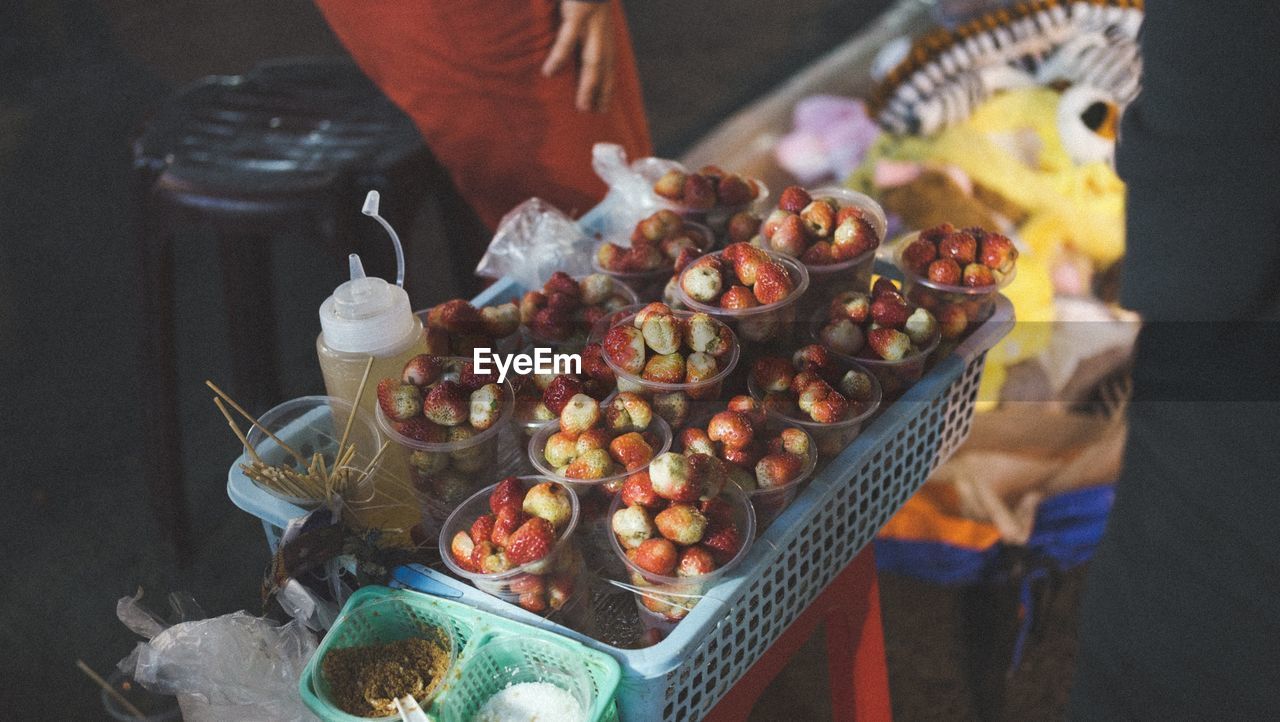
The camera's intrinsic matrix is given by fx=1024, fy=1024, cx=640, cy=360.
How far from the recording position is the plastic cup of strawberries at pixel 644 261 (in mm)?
1334

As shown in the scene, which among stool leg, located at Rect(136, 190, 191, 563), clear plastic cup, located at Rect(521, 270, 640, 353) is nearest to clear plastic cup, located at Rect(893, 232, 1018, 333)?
clear plastic cup, located at Rect(521, 270, 640, 353)

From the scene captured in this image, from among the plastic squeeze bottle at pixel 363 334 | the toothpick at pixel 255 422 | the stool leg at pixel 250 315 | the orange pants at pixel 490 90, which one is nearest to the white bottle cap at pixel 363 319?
the plastic squeeze bottle at pixel 363 334

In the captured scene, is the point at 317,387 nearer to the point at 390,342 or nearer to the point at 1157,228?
the point at 390,342

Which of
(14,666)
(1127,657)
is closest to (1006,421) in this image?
(1127,657)

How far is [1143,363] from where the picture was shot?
1.19m

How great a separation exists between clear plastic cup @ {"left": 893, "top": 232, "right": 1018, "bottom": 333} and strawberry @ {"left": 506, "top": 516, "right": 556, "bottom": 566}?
0.58 metres

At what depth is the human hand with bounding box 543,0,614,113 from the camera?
1.96 m

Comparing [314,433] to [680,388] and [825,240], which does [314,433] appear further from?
[825,240]

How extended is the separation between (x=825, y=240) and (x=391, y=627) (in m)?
0.69

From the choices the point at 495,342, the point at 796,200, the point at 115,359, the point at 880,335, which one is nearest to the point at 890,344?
the point at 880,335

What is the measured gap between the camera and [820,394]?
110cm

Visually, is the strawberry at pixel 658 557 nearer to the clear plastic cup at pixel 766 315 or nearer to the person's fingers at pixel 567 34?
the clear plastic cup at pixel 766 315

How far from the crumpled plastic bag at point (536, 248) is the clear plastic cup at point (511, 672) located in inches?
24.1

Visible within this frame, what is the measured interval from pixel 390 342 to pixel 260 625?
31cm
